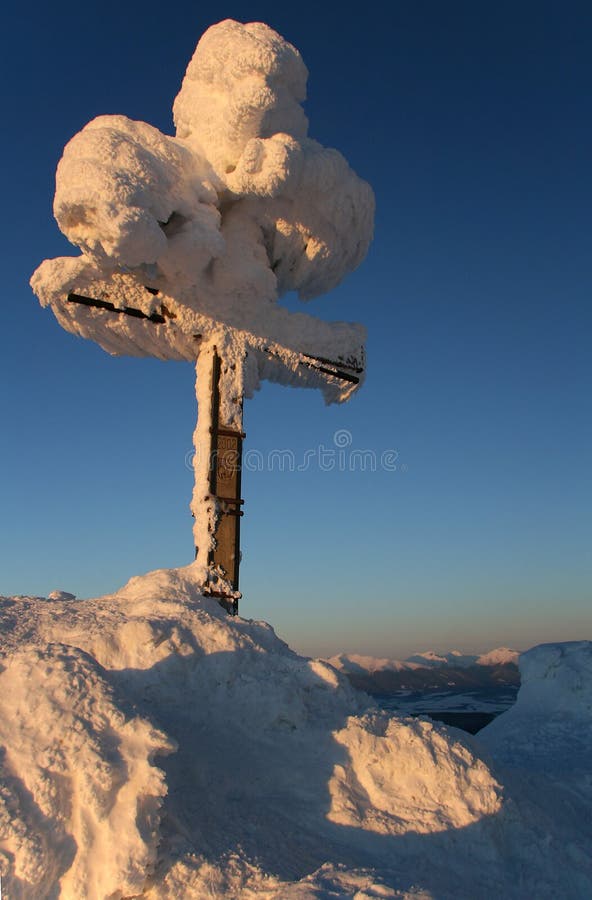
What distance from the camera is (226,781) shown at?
4.12 metres

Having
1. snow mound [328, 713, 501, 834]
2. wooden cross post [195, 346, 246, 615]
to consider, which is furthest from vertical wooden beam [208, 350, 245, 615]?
snow mound [328, 713, 501, 834]

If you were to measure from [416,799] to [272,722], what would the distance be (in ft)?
3.54

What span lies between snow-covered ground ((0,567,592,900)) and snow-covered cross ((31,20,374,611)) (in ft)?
7.01

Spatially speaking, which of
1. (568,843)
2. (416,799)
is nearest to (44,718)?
(416,799)

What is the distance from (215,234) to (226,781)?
18.4 feet

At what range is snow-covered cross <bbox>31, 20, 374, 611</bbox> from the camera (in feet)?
22.1

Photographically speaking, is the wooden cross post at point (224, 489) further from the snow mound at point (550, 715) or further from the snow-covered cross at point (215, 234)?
the snow mound at point (550, 715)

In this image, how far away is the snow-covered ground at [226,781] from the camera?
288 cm

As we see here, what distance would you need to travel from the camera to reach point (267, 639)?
5859 mm

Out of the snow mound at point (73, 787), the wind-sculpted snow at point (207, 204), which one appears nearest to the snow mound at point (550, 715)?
the wind-sculpted snow at point (207, 204)

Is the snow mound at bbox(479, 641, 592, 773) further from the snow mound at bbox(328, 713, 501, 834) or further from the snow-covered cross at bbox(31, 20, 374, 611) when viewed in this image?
the snow-covered cross at bbox(31, 20, 374, 611)

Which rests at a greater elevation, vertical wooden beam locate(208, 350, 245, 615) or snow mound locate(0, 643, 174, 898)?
vertical wooden beam locate(208, 350, 245, 615)

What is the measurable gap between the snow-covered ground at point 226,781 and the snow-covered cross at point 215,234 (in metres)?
2.14

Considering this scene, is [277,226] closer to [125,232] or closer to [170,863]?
[125,232]
